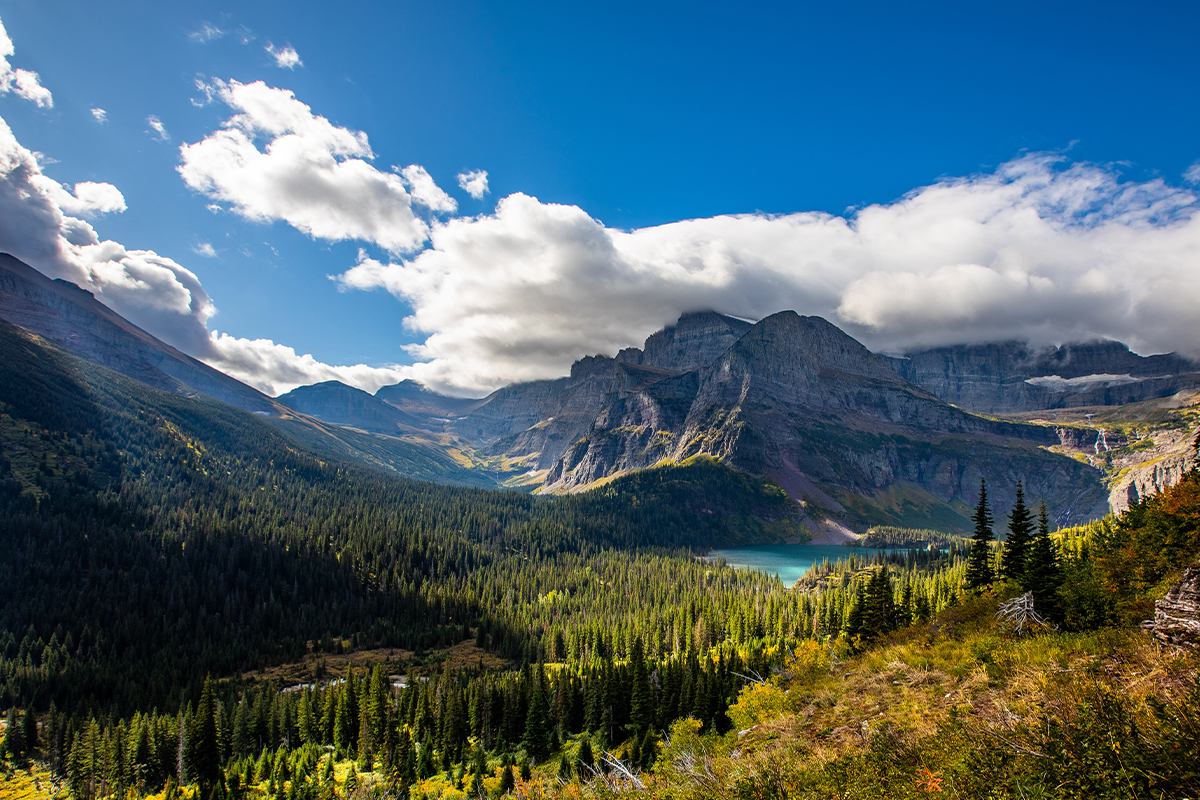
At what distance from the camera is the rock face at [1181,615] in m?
21.5

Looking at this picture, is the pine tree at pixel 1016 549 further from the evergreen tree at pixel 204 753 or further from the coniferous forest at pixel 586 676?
the evergreen tree at pixel 204 753

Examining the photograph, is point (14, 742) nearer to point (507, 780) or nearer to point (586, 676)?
point (507, 780)

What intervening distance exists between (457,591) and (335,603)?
39987 mm

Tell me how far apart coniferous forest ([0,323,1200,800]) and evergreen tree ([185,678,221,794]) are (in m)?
0.42

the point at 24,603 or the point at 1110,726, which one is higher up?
the point at 1110,726

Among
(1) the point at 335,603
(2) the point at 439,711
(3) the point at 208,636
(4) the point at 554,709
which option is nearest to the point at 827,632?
(4) the point at 554,709

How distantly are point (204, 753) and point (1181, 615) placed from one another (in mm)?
106285

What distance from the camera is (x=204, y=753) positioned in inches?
2992

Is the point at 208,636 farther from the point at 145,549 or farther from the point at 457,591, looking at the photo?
the point at 457,591

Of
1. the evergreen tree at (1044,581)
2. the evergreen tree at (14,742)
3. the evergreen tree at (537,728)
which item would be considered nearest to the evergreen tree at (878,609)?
the evergreen tree at (1044,581)

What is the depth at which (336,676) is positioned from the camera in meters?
134

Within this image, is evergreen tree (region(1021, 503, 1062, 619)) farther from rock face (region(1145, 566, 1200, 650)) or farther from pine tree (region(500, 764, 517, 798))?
pine tree (region(500, 764, 517, 798))

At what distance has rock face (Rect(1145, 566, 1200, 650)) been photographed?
70.6ft

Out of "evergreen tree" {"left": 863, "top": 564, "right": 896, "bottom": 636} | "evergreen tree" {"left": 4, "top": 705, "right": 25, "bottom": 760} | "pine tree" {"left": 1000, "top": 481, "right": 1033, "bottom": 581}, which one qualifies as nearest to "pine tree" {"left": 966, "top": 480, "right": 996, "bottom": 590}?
"pine tree" {"left": 1000, "top": 481, "right": 1033, "bottom": 581}
